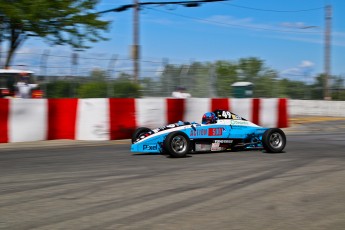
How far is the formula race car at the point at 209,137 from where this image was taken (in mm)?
9531

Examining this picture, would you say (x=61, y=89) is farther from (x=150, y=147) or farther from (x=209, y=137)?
(x=209, y=137)

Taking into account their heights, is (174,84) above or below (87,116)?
above

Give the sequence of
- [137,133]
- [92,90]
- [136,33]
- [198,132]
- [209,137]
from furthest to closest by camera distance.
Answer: [136,33]
[92,90]
[137,133]
[209,137]
[198,132]

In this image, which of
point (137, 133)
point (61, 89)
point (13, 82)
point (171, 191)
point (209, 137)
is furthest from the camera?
point (13, 82)

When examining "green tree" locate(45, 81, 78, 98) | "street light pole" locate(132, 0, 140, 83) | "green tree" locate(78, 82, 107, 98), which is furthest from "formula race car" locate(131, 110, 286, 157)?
"street light pole" locate(132, 0, 140, 83)

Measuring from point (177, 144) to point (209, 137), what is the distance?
0.85 m

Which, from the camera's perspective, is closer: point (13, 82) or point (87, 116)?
point (87, 116)

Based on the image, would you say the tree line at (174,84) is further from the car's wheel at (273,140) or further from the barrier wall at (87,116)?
the car's wheel at (273,140)

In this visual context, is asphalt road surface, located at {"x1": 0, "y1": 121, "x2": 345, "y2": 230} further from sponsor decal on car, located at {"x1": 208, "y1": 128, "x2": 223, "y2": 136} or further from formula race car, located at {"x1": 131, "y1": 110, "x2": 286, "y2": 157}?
sponsor decal on car, located at {"x1": 208, "y1": 128, "x2": 223, "y2": 136}

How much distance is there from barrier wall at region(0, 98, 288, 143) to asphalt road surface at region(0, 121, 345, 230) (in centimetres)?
197

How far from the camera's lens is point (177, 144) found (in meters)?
9.52

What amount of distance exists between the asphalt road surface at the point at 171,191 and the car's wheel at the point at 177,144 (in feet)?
0.59

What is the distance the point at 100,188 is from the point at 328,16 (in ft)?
94.6

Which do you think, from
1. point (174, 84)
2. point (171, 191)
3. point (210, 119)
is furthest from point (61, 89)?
point (171, 191)
